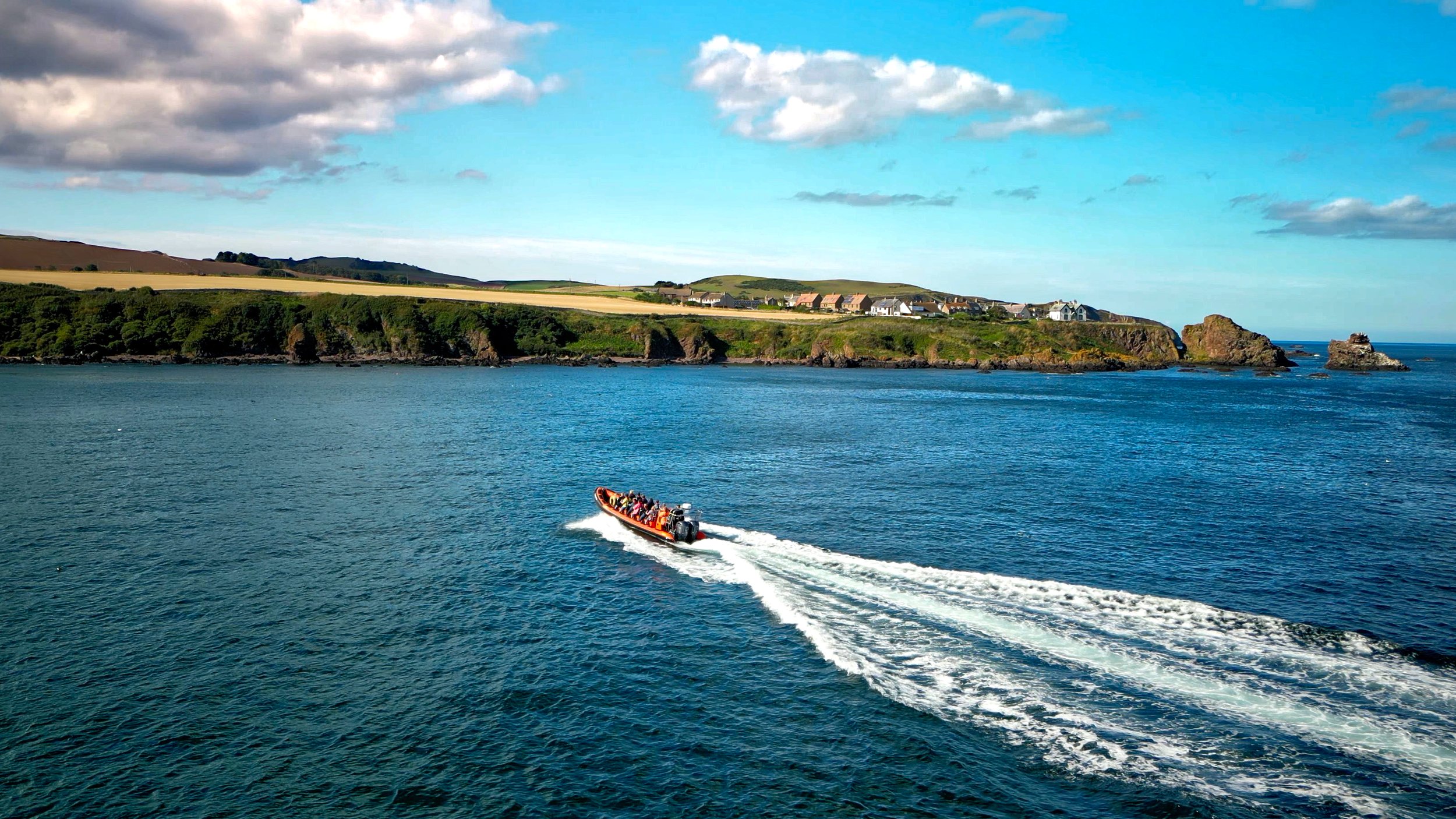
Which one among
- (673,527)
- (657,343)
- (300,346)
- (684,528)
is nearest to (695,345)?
(657,343)

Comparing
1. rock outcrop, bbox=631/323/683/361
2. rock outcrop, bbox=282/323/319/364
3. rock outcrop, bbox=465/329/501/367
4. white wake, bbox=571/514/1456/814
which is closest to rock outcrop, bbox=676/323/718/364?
rock outcrop, bbox=631/323/683/361

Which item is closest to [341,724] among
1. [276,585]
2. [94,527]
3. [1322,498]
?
[276,585]

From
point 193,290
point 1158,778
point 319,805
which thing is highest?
point 193,290

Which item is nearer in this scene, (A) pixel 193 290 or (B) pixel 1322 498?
(B) pixel 1322 498

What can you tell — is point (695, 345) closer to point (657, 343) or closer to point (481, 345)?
point (657, 343)

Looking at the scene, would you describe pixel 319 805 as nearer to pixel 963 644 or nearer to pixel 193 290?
pixel 963 644
